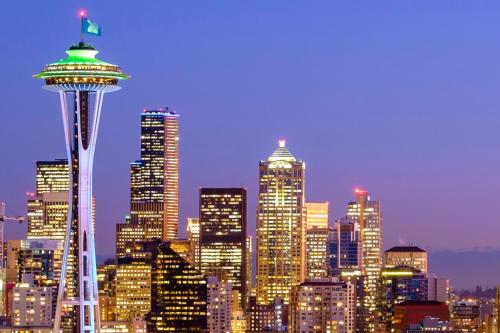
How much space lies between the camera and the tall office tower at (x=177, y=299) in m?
190

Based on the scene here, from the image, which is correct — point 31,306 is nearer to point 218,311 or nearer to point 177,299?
point 177,299

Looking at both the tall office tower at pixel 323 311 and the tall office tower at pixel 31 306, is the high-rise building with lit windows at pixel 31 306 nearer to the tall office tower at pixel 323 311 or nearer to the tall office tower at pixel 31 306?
the tall office tower at pixel 31 306

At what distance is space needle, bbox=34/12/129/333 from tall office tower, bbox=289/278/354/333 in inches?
1992

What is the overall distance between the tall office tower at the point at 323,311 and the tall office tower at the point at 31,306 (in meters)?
23.4

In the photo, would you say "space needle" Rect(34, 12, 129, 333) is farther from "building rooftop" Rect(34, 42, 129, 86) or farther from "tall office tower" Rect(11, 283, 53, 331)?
"tall office tower" Rect(11, 283, 53, 331)

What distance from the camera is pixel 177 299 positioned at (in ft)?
632

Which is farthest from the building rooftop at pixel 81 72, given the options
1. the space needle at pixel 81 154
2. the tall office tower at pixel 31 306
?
the tall office tower at pixel 31 306

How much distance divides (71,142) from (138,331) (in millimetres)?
53170

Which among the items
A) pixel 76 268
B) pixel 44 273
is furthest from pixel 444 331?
pixel 76 268

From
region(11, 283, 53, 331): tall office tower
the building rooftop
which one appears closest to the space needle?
the building rooftop

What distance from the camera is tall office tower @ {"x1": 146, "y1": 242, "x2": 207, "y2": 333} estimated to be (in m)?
190

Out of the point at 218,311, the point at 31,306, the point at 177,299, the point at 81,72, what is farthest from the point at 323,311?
the point at 81,72

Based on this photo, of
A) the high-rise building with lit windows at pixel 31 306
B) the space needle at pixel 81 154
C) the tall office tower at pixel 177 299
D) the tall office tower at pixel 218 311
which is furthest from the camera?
the tall office tower at pixel 218 311

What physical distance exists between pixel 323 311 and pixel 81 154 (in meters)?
65.7
